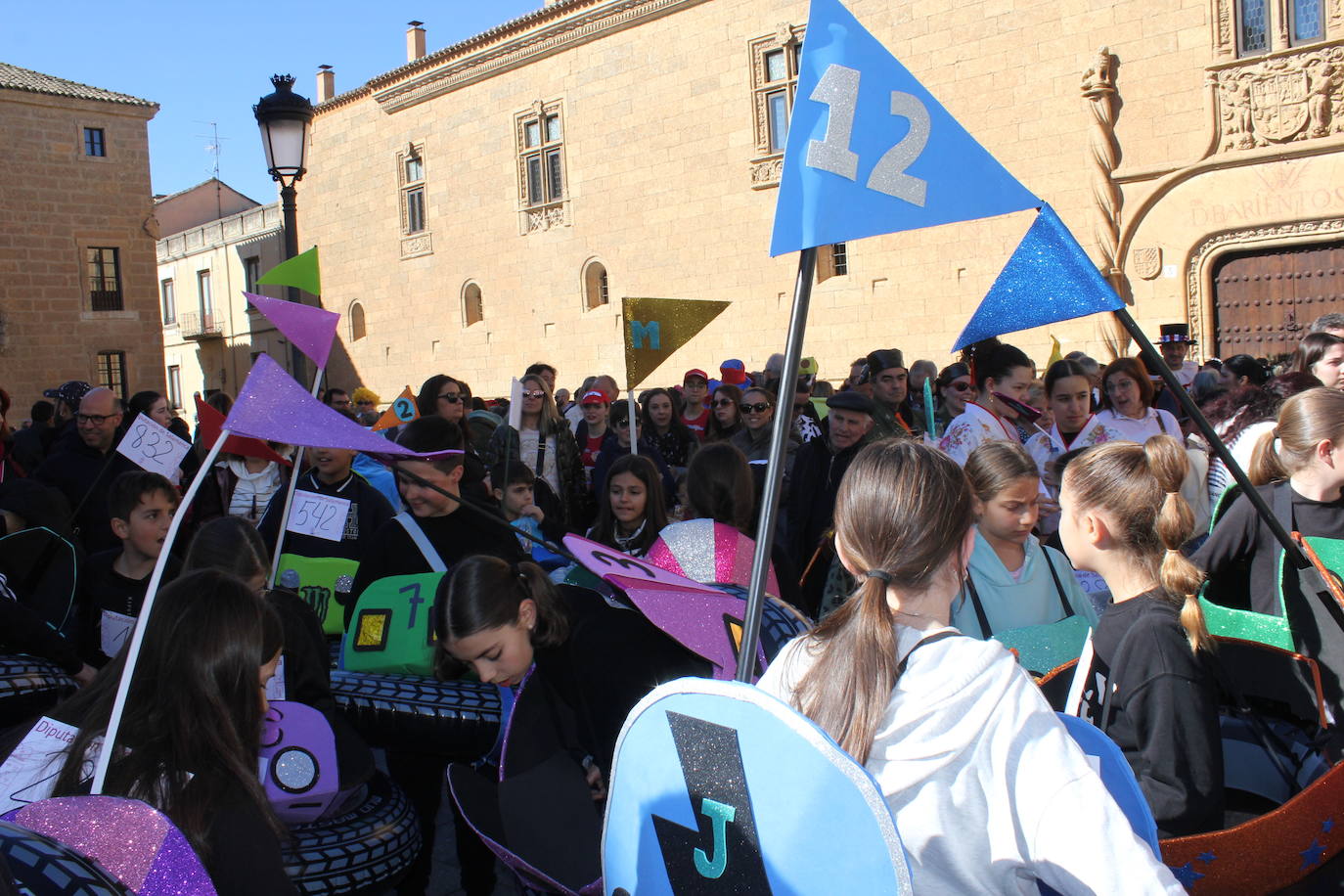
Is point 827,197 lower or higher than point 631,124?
lower

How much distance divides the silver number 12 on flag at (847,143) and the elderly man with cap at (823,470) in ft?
12.3

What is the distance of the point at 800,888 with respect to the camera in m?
1.29

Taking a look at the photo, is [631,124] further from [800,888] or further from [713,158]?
[800,888]

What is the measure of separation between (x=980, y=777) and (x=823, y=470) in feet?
15.2

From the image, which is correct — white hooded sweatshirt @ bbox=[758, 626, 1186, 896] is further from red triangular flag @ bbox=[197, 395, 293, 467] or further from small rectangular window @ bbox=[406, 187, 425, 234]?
small rectangular window @ bbox=[406, 187, 425, 234]

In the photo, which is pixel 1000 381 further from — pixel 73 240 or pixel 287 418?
pixel 73 240

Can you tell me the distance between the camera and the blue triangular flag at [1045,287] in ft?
7.25

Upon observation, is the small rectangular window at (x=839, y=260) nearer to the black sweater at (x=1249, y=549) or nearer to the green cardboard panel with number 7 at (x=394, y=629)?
the black sweater at (x=1249, y=549)

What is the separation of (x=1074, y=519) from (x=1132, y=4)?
14473 mm

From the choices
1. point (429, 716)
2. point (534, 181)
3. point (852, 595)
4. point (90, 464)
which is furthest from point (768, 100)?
point (852, 595)

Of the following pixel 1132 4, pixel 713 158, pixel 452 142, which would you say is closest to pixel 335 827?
pixel 1132 4

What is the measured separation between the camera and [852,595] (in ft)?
5.21

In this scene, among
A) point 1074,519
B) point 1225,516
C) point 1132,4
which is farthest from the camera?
point 1132,4

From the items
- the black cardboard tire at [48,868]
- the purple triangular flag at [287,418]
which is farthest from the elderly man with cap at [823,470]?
the black cardboard tire at [48,868]
